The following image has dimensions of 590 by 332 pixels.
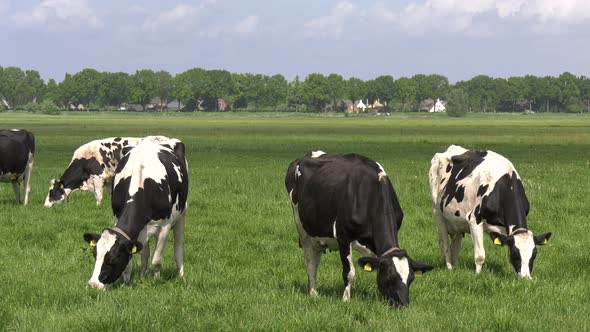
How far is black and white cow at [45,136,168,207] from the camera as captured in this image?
71.5 ft

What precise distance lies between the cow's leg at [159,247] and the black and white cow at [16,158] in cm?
1107

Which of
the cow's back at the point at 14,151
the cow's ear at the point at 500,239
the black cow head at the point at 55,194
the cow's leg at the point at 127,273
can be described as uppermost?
the cow's back at the point at 14,151

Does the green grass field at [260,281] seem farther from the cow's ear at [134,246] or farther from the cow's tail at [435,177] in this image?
the cow's tail at [435,177]

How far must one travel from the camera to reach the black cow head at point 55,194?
823 inches

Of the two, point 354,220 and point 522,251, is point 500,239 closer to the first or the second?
point 522,251

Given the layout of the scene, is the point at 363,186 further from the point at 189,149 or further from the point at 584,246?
the point at 189,149

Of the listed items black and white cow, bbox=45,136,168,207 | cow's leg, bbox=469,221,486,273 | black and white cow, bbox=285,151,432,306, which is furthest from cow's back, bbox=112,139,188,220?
black and white cow, bbox=45,136,168,207

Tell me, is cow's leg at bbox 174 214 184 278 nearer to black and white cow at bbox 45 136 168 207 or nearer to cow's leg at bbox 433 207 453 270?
cow's leg at bbox 433 207 453 270

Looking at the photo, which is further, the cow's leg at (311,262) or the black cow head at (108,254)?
the cow's leg at (311,262)

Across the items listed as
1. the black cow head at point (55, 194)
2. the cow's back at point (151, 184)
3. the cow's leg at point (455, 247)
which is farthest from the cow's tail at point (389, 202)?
the black cow head at point (55, 194)

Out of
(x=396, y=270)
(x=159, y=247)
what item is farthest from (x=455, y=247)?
(x=159, y=247)

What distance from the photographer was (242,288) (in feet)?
36.3

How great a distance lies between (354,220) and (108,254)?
3487mm

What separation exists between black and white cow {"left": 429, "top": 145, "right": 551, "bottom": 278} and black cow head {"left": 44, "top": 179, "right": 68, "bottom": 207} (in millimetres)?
12074
